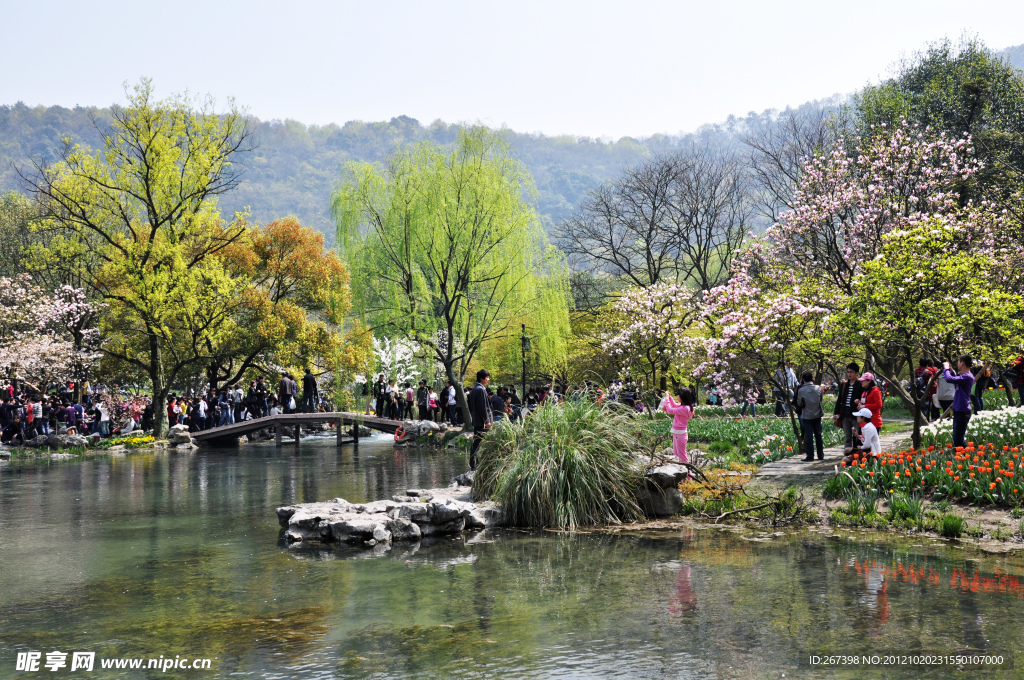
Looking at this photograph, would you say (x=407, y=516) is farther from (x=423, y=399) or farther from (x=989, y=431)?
(x=423, y=399)

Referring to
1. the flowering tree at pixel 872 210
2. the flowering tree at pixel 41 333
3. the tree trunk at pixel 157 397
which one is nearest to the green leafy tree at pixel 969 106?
the flowering tree at pixel 872 210

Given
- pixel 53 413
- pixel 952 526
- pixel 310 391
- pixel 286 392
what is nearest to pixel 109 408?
pixel 53 413

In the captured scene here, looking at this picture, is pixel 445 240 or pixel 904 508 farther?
pixel 445 240

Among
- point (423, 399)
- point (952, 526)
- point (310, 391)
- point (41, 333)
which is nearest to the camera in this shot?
point (952, 526)

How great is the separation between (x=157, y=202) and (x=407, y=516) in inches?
960

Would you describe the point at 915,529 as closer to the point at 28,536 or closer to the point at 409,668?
the point at 409,668

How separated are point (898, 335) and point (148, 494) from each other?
1462 centimetres

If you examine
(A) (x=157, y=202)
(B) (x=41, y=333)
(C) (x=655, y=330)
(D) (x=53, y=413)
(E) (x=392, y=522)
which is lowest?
(E) (x=392, y=522)

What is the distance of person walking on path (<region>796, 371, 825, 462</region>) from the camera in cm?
1409

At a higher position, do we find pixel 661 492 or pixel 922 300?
pixel 922 300

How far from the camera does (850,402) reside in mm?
13453

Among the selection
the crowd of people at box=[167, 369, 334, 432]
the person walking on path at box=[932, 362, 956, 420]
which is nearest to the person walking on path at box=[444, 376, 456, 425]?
the crowd of people at box=[167, 369, 334, 432]

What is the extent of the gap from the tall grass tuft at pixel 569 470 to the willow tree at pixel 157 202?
2198cm

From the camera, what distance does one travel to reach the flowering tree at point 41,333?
31.0 m
